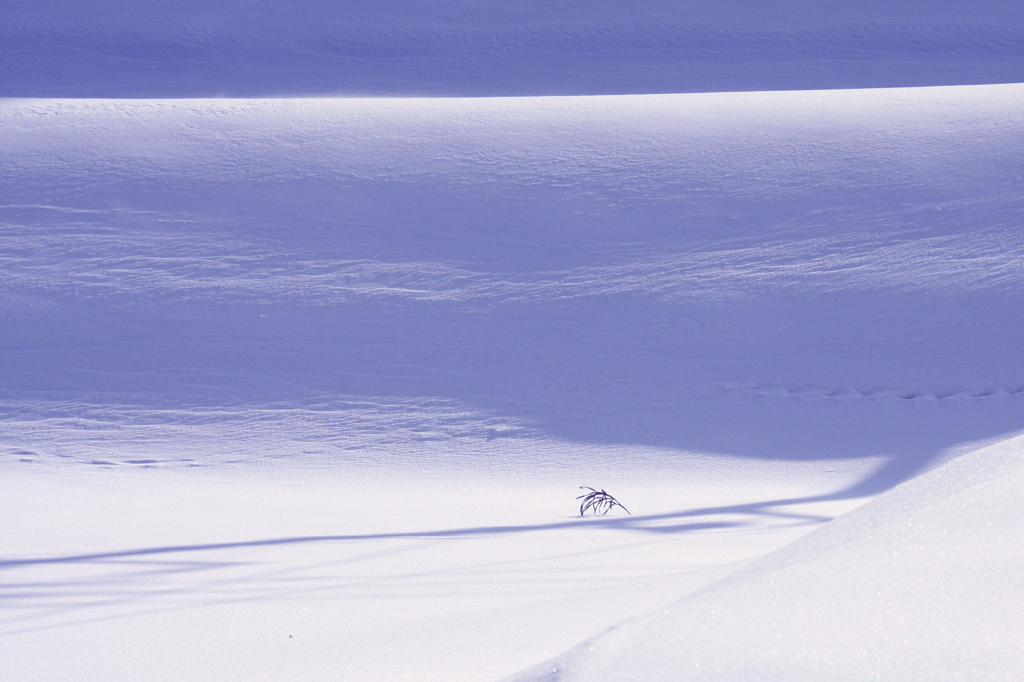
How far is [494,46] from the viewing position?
9.98 m

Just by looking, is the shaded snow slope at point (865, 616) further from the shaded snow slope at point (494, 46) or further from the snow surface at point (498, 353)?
the shaded snow slope at point (494, 46)

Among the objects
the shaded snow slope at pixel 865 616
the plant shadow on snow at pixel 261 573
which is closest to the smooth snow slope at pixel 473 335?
the plant shadow on snow at pixel 261 573

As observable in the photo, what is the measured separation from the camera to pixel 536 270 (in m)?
6.49

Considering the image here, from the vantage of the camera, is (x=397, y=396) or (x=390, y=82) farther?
(x=390, y=82)

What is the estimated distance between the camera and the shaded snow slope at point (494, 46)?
30.0ft

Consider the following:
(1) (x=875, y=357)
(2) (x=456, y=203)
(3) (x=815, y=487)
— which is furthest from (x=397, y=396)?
(1) (x=875, y=357)

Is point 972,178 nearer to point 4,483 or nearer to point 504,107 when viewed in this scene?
point 504,107

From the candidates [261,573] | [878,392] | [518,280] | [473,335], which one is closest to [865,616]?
[261,573]

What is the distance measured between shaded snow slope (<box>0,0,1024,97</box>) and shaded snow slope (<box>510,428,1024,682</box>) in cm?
804

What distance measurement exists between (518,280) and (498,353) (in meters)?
0.70

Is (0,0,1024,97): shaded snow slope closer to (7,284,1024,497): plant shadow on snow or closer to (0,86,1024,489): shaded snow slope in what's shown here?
(0,86,1024,489): shaded snow slope

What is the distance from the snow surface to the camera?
7.05ft

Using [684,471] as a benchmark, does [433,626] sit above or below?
below

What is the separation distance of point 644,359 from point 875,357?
4.91ft
